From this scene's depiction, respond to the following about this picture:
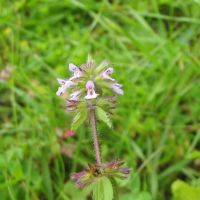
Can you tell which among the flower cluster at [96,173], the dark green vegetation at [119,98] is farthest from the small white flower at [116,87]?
the dark green vegetation at [119,98]

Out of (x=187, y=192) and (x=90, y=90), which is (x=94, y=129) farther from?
(x=187, y=192)

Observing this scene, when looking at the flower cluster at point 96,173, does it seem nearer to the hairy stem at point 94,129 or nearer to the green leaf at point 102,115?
the hairy stem at point 94,129

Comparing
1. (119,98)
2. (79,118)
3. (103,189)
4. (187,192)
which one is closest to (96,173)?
(103,189)

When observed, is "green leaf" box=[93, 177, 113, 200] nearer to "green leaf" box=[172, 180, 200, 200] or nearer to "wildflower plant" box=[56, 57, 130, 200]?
"wildflower plant" box=[56, 57, 130, 200]

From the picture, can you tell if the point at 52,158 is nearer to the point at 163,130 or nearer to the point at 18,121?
the point at 18,121

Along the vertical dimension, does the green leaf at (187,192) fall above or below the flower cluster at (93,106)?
below

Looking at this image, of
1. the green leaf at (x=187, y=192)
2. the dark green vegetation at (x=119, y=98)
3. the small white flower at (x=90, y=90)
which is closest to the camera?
the small white flower at (x=90, y=90)
